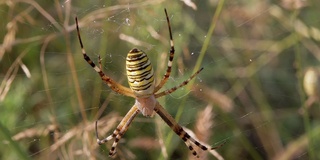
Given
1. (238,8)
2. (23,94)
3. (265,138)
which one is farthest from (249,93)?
(23,94)

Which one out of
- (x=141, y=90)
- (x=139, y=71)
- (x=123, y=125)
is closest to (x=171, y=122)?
(x=123, y=125)

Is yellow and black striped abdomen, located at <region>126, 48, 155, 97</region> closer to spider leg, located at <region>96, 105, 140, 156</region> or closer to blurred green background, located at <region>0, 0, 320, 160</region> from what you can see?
blurred green background, located at <region>0, 0, 320, 160</region>

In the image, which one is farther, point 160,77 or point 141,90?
point 160,77

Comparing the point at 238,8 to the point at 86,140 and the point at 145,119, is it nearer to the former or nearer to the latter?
the point at 145,119

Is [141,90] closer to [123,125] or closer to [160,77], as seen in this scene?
[160,77]


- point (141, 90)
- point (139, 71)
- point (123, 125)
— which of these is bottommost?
point (123, 125)

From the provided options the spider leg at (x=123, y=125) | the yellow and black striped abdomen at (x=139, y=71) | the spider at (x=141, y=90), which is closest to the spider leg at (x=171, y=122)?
the spider at (x=141, y=90)

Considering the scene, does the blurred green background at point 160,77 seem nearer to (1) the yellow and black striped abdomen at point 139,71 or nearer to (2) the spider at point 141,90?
(2) the spider at point 141,90
